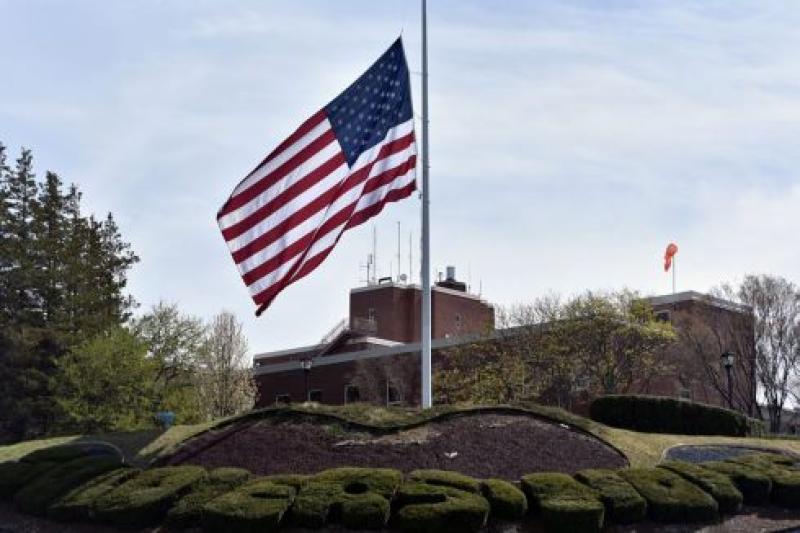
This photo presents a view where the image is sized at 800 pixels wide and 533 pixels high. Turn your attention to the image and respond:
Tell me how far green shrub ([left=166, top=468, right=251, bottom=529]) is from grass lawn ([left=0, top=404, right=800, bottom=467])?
2.92 metres

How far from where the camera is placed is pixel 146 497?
2041 centimetres

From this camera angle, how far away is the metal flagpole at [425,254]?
24.3m

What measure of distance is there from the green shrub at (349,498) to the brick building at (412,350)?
592 inches

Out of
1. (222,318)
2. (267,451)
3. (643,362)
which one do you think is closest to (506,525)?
(267,451)

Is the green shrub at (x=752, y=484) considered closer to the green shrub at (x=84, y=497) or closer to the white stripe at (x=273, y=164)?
the white stripe at (x=273, y=164)

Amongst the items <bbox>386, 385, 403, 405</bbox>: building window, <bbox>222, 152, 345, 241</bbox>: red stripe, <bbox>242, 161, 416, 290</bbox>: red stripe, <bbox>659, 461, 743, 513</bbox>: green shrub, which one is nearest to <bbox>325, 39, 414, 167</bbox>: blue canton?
<bbox>222, 152, 345, 241</bbox>: red stripe

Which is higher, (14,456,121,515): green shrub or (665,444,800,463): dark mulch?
(665,444,800,463): dark mulch

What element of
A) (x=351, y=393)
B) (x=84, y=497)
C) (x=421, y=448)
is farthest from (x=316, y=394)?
(x=84, y=497)

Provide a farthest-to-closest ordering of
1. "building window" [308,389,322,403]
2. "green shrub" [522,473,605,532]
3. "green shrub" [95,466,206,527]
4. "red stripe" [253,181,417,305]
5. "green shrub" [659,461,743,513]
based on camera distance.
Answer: "building window" [308,389,322,403], "red stripe" [253,181,417,305], "green shrub" [659,461,743,513], "green shrub" [95,466,206,527], "green shrub" [522,473,605,532]

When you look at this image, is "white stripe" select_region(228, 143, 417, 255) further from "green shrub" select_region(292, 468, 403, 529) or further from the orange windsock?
the orange windsock

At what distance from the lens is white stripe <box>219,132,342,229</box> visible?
2234cm

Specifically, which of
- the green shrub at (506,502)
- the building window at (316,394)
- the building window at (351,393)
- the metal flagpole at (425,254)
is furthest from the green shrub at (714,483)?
the building window at (316,394)

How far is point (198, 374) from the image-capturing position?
185 feet

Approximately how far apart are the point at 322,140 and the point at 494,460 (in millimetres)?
6720
